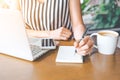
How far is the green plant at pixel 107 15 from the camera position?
3.06 m

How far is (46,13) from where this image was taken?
1.62 meters

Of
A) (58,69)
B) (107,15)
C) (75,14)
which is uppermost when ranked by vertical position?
(75,14)

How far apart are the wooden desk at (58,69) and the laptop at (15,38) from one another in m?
0.03

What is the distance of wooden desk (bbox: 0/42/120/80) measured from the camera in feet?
3.00

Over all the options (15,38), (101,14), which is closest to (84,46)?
(15,38)

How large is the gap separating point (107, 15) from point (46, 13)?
Result: 1665 mm

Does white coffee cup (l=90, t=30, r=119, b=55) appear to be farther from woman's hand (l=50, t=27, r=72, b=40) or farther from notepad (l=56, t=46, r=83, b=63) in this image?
woman's hand (l=50, t=27, r=72, b=40)

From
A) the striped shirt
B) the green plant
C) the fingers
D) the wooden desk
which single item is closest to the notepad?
the wooden desk

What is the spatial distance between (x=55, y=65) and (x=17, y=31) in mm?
216

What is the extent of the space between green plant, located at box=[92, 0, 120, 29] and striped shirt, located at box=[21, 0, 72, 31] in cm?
150

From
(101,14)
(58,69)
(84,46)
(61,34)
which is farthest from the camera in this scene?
(101,14)

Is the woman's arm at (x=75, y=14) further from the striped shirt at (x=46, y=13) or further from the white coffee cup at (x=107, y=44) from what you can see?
the white coffee cup at (x=107, y=44)

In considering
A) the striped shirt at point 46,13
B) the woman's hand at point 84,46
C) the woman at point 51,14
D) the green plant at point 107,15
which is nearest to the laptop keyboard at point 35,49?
the woman's hand at point 84,46

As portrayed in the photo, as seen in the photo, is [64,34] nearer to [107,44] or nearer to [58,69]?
[107,44]
